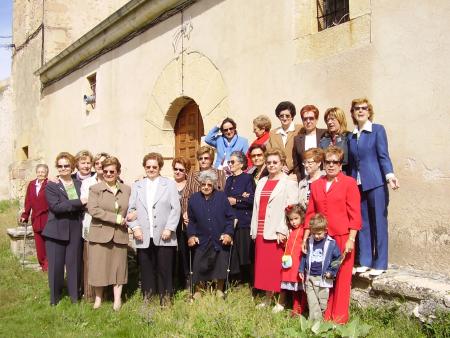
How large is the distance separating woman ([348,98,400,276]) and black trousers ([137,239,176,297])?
1818mm

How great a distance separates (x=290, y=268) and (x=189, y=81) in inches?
159

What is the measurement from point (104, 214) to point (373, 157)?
8.58 feet

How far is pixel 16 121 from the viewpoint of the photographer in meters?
15.9

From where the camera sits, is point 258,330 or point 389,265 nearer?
point 258,330

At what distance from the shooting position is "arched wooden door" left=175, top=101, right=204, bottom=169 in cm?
788

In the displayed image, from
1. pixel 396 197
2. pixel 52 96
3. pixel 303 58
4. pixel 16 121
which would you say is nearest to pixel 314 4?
pixel 303 58

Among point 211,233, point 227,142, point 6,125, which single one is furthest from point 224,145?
point 6,125

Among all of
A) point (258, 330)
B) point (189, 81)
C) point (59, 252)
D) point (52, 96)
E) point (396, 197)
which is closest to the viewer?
point (258, 330)

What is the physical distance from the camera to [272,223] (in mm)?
4430

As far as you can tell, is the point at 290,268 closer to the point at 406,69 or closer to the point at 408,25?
the point at 406,69

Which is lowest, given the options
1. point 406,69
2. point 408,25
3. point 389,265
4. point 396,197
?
point 389,265

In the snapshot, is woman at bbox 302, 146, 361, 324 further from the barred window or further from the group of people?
the barred window

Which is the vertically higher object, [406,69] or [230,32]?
[230,32]

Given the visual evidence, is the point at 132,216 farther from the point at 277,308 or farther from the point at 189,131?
the point at 189,131
